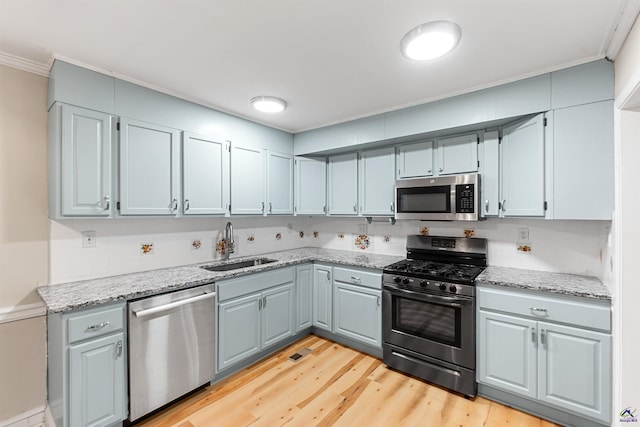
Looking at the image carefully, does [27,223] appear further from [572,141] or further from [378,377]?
[572,141]

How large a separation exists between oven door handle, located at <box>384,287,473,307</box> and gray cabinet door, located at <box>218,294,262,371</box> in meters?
1.26

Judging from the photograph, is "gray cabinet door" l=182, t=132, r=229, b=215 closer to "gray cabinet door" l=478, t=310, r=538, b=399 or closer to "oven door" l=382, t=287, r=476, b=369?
"oven door" l=382, t=287, r=476, b=369

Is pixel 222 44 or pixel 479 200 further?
pixel 479 200

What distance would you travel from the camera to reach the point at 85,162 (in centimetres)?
201

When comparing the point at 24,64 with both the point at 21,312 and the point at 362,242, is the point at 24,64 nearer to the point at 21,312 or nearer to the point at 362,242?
the point at 21,312

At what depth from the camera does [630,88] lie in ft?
5.02

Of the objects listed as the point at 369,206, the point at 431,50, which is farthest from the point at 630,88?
the point at 369,206

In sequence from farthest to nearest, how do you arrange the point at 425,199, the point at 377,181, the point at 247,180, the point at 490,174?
1. the point at 377,181
2. the point at 247,180
3. the point at 425,199
4. the point at 490,174

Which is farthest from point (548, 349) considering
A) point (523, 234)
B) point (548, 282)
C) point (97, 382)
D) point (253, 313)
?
point (97, 382)

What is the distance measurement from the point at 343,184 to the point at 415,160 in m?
0.89

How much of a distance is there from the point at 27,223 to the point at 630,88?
373 cm

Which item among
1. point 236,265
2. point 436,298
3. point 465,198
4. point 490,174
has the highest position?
point 490,174

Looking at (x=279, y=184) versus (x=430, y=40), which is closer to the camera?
(x=430, y=40)

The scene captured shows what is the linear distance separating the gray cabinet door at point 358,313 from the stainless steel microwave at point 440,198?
864 millimetres
